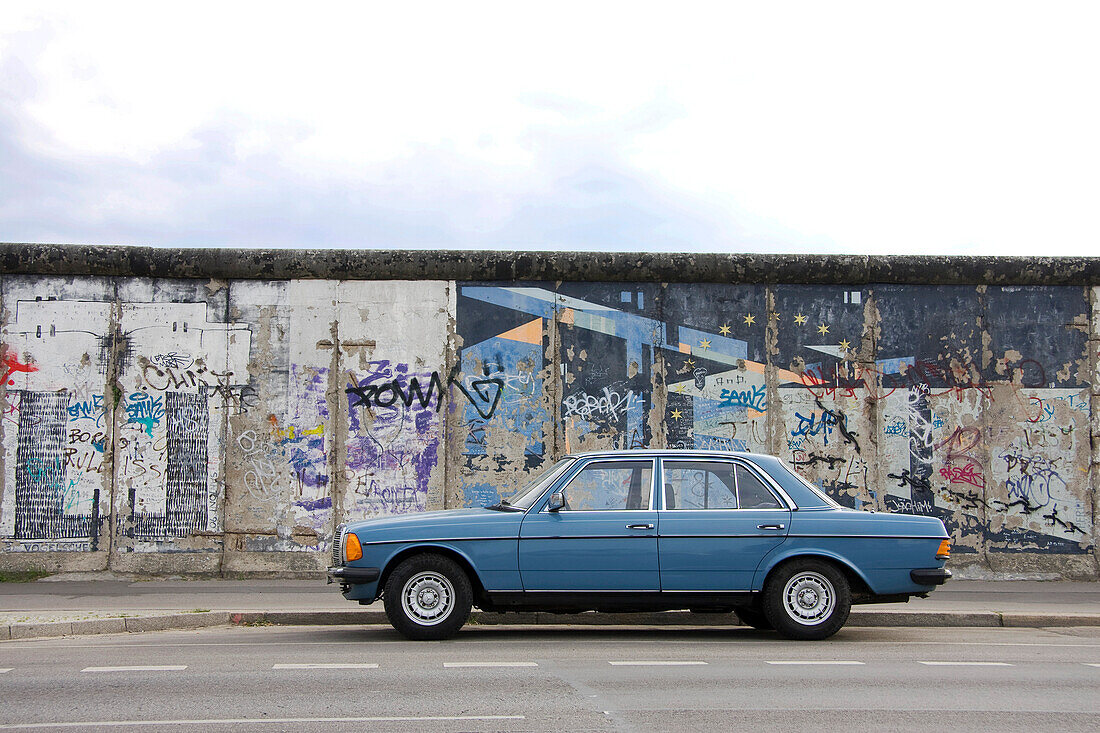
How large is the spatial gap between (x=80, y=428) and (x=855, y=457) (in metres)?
10.3

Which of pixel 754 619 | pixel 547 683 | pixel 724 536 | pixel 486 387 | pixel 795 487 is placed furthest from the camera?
pixel 486 387

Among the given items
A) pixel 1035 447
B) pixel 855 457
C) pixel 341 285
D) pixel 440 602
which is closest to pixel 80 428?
pixel 341 285

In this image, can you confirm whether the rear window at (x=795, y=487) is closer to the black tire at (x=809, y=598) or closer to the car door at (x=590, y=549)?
the black tire at (x=809, y=598)

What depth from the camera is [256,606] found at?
11.0 m

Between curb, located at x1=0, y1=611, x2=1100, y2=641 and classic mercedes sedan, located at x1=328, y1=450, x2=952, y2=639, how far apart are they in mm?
1364

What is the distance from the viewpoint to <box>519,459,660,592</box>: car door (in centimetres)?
892

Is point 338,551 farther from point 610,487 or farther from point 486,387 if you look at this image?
point 486,387

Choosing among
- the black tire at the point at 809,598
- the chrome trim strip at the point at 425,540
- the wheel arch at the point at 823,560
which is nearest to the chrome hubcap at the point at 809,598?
the black tire at the point at 809,598

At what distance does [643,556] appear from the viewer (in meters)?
8.95

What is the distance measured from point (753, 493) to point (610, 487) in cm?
128

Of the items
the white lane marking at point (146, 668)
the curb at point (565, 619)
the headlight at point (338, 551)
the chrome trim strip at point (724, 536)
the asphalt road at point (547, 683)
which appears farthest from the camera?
the curb at point (565, 619)

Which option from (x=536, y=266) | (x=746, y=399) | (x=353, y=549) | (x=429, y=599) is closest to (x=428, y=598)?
(x=429, y=599)

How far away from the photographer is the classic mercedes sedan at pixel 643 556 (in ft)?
29.3

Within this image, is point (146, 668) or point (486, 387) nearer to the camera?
point (146, 668)
